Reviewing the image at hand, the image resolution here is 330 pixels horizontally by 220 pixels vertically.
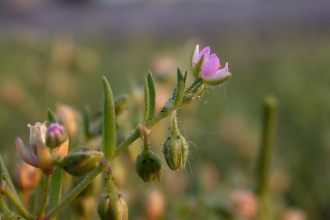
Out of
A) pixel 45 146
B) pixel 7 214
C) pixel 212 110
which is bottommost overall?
pixel 7 214

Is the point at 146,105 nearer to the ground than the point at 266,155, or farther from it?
farther from it

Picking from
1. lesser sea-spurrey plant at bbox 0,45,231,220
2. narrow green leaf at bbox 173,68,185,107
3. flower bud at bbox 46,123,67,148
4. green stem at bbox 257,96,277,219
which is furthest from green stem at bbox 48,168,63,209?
green stem at bbox 257,96,277,219

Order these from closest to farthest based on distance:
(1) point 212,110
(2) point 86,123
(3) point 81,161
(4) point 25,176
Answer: (3) point 81,161, (4) point 25,176, (2) point 86,123, (1) point 212,110

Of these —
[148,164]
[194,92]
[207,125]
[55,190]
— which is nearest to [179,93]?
[194,92]

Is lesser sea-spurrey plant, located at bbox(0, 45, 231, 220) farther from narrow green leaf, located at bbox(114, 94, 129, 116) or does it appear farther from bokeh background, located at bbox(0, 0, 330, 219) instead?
narrow green leaf, located at bbox(114, 94, 129, 116)

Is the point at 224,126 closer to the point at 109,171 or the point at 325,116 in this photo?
the point at 325,116

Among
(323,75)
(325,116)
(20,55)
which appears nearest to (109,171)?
(325,116)

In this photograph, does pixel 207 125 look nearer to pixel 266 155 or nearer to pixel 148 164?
pixel 266 155

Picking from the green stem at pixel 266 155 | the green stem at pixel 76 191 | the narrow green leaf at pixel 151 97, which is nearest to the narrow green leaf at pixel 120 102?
the narrow green leaf at pixel 151 97
